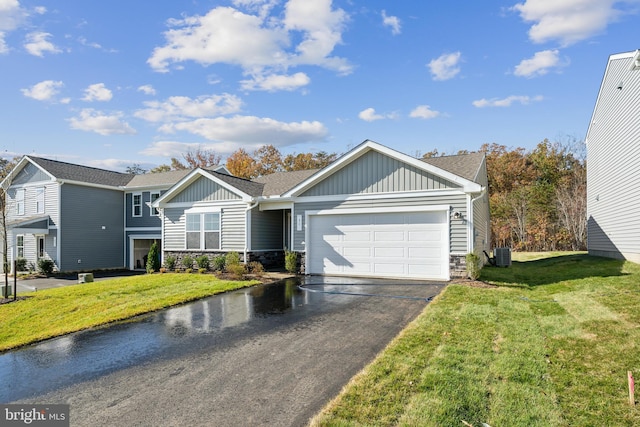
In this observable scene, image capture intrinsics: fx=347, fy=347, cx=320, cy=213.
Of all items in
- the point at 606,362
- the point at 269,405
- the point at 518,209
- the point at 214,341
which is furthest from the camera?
the point at 518,209

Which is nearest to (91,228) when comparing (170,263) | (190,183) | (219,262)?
(170,263)

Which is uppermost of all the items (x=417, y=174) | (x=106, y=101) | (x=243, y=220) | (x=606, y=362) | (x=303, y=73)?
(x=303, y=73)

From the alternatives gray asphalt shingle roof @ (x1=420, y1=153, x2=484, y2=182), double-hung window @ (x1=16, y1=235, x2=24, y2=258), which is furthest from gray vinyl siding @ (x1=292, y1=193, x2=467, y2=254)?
double-hung window @ (x1=16, y1=235, x2=24, y2=258)

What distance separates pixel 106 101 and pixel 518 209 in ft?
92.6

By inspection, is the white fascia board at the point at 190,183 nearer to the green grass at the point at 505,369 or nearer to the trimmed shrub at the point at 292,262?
the trimmed shrub at the point at 292,262

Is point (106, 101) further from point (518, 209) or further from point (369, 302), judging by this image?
point (518, 209)

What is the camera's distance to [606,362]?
4184 mm

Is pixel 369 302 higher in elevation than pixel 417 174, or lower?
lower

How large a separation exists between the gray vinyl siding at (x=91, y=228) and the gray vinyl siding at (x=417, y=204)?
1472 centimetres

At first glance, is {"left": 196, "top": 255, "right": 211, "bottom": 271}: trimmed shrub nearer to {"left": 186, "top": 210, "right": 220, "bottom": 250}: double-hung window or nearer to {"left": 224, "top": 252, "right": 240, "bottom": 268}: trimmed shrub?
{"left": 186, "top": 210, "right": 220, "bottom": 250}: double-hung window

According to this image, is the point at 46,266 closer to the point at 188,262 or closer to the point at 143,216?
the point at 143,216

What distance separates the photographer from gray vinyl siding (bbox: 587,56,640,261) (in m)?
12.6

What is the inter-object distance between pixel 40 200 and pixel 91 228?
3.29 metres

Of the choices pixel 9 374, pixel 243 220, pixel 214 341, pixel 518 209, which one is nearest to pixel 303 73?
pixel 243 220
